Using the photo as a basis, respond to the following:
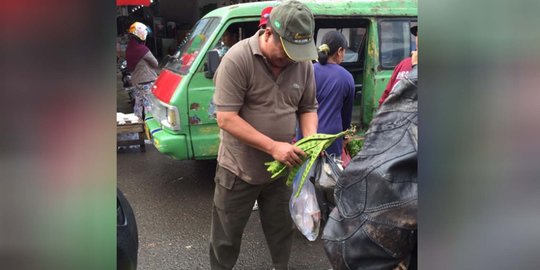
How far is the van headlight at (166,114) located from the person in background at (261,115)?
6.49 ft

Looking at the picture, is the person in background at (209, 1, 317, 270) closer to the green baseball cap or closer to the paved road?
the green baseball cap

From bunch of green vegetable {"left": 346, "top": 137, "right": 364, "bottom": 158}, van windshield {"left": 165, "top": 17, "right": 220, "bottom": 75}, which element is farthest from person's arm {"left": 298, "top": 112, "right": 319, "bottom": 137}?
van windshield {"left": 165, "top": 17, "right": 220, "bottom": 75}

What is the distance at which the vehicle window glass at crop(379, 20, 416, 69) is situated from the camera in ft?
17.0

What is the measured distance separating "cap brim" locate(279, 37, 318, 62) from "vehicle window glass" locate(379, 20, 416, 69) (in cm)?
275

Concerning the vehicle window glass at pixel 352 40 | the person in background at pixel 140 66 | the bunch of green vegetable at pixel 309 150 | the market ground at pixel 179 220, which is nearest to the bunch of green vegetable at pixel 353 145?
the market ground at pixel 179 220

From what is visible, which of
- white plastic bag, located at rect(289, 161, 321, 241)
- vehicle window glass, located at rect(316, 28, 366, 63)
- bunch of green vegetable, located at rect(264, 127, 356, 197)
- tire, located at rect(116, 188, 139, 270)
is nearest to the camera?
tire, located at rect(116, 188, 139, 270)

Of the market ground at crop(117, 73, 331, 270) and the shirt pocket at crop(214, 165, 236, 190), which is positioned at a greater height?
the shirt pocket at crop(214, 165, 236, 190)

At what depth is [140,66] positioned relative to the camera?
24.4 ft
